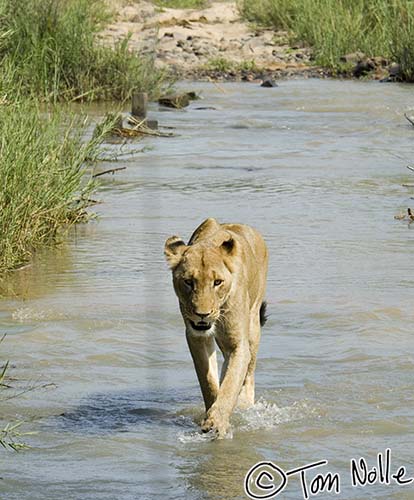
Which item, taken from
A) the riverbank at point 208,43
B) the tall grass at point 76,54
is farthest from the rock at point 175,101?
the riverbank at point 208,43

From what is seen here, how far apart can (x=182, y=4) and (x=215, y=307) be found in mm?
27150

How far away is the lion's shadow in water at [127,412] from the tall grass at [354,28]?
665 inches

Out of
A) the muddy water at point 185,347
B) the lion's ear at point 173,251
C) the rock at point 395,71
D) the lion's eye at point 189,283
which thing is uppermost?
the lion's ear at point 173,251

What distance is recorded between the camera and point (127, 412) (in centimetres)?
665

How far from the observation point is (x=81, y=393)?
22.7ft

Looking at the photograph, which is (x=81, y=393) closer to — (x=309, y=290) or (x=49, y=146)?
(x=309, y=290)

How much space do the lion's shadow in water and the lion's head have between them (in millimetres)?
728

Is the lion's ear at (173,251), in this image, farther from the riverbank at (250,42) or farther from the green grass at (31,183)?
the riverbank at (250,42)

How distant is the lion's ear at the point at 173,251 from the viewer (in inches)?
238

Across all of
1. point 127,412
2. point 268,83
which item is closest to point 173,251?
point 127,412

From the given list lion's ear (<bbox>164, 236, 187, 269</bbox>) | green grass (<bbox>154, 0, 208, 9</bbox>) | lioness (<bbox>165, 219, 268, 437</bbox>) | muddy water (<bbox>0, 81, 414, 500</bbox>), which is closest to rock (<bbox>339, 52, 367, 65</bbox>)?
green grass (<bbox>154, 0, 208, 9</bbox>)

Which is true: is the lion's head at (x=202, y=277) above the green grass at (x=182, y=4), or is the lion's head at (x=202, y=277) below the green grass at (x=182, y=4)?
above

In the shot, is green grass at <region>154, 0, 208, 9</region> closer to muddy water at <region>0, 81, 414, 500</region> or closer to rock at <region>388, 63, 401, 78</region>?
rock at <region>388, 63, 401, 78</region>

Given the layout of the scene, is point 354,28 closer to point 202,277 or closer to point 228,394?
point 228,394
